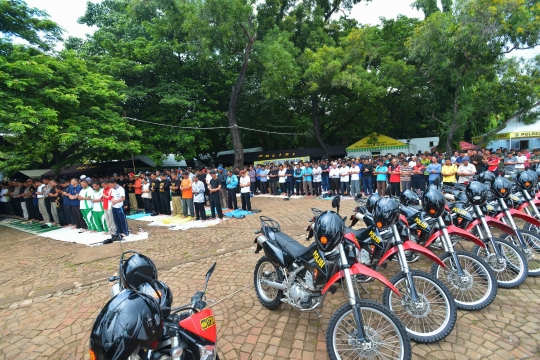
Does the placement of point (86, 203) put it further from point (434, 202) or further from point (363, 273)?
point (434, 202)

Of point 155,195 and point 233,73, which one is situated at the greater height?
point 233,73

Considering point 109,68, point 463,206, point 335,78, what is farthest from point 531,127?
point 109,68

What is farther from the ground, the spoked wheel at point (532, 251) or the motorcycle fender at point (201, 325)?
the motorcycle fender at point (201, 325)

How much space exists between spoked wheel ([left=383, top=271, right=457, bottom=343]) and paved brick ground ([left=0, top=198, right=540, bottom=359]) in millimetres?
132

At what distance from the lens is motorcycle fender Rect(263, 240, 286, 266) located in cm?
321

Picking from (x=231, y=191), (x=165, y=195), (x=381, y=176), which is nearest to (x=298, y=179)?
(x=381, y=176)

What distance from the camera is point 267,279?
140 inches

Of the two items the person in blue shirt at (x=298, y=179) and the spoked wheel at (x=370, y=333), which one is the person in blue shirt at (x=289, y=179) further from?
the spoked wheel at (x=370, y=333)

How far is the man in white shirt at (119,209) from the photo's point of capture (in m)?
7.59

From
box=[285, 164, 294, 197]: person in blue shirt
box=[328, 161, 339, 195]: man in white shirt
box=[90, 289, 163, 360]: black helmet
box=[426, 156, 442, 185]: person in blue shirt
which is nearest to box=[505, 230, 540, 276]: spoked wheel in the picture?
box=[90, 289, 163, 360]: black helmet

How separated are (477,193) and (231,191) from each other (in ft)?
26.4

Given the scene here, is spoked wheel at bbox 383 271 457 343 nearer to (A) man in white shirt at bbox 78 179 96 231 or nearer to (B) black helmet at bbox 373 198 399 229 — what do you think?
(B) black helmet at bbox 373 198 399 229

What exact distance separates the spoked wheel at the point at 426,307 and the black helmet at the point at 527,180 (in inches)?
136

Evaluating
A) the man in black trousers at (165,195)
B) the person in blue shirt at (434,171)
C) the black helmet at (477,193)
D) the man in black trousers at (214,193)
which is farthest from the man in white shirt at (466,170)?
the man in black trousers at (165,195)
